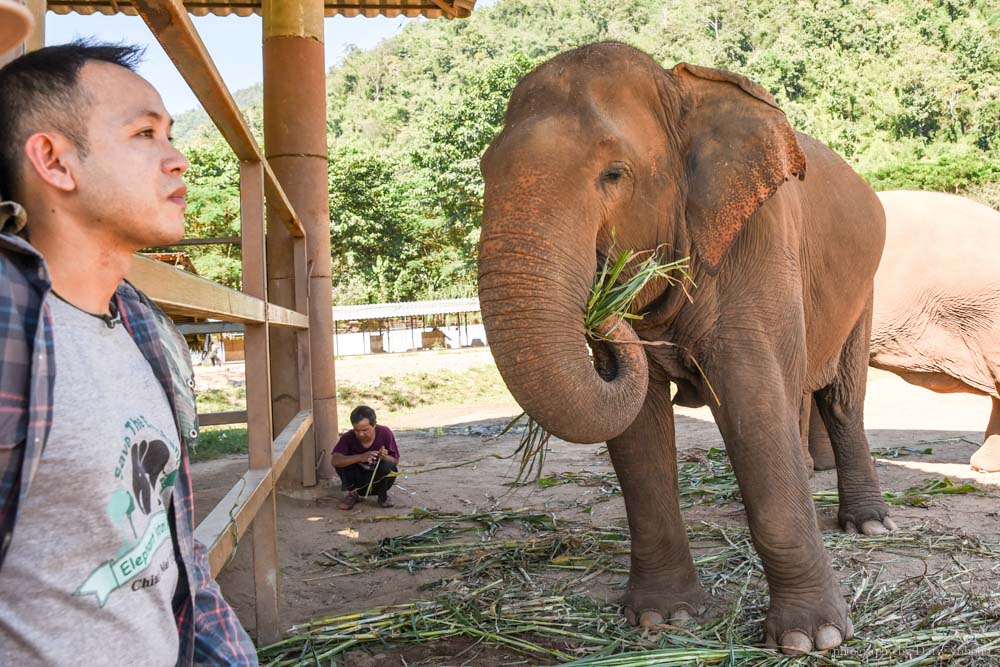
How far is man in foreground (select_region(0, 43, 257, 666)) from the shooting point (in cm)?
116

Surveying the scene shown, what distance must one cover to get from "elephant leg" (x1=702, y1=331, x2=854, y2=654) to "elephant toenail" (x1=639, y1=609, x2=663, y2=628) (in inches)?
17.9

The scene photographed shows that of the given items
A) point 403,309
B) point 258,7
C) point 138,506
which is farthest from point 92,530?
point 403,309

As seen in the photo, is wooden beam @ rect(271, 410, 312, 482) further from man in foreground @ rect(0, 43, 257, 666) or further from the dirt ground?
man in foreground @ rect(0, 43, 257, 666)

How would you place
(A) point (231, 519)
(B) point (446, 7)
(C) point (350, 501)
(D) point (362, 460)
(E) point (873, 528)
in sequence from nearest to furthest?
1. (A) point (231, 519)
2. (E) point (873, 528)
3. (D) point (362, 460)
4. (C) point (350, 501)
5. (B) point (446, 7)

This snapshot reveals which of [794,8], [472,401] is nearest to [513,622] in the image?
[472,401]

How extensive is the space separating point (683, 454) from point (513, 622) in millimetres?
4681

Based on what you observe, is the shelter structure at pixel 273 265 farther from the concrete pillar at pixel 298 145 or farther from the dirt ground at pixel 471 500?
the dirt ground at pixel 471 500

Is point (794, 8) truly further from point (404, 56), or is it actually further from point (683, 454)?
point (683, 454)

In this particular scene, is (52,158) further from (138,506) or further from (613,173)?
(613,173)

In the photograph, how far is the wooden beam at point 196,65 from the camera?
2.02 m

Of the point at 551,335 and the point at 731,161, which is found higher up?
the point at 731,161

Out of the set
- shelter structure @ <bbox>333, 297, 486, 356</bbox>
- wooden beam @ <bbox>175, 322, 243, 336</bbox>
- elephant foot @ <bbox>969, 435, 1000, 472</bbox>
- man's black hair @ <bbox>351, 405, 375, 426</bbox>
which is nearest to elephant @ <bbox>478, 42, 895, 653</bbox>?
man's black hair @ <bbox>351, 405, 375, 426</bbox>

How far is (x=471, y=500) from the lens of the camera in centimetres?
656

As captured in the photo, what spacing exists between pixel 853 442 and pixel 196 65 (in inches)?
191
